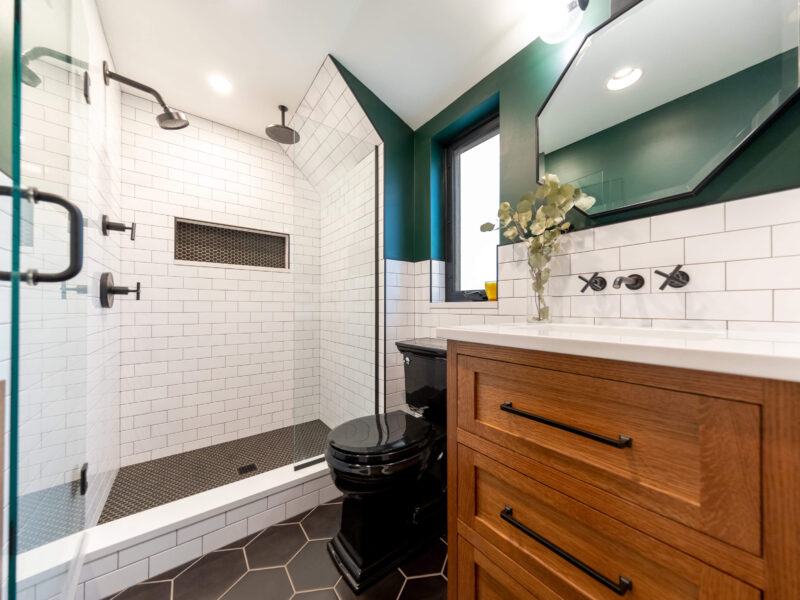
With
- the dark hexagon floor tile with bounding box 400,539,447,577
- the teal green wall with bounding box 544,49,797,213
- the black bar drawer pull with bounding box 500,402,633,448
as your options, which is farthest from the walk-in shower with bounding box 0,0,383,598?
the teal green wall with bounding box 544,49,797,213

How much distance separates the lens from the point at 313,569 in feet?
3.88

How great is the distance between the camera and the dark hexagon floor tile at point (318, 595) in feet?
3.48

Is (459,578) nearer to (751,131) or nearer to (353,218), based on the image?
(751,131)

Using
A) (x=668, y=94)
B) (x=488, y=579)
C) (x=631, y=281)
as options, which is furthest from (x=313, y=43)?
(x=488, y=579)

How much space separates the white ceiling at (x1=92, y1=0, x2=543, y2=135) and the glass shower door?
482 millimetres

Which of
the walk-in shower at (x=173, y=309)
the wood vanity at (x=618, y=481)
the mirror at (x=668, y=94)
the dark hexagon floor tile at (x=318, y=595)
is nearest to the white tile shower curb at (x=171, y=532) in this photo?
the walk-in shower at (x=173, y=309)

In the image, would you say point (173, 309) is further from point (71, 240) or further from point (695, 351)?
point (695, 351)

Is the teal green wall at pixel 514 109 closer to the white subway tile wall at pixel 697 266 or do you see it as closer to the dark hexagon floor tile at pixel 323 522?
the white subway tile wall at pixel 697 266

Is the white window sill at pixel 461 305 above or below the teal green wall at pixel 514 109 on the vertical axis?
below

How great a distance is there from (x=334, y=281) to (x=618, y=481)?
1.87m

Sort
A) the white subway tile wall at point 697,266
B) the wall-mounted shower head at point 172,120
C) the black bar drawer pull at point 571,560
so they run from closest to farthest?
the black bar drawer pull at point 571,560
the white subway tile wall at point 697,266
the wall-mounted shower head at point 172,120

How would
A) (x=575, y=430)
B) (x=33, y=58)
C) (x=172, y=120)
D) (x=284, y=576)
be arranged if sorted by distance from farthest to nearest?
(x=172, y=120) < (x=284, y=576) < (x=33, y=58) < (x=575, y=430)

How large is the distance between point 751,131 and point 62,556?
8.12ft

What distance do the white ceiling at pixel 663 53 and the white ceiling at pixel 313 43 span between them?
→ 1.33ft
